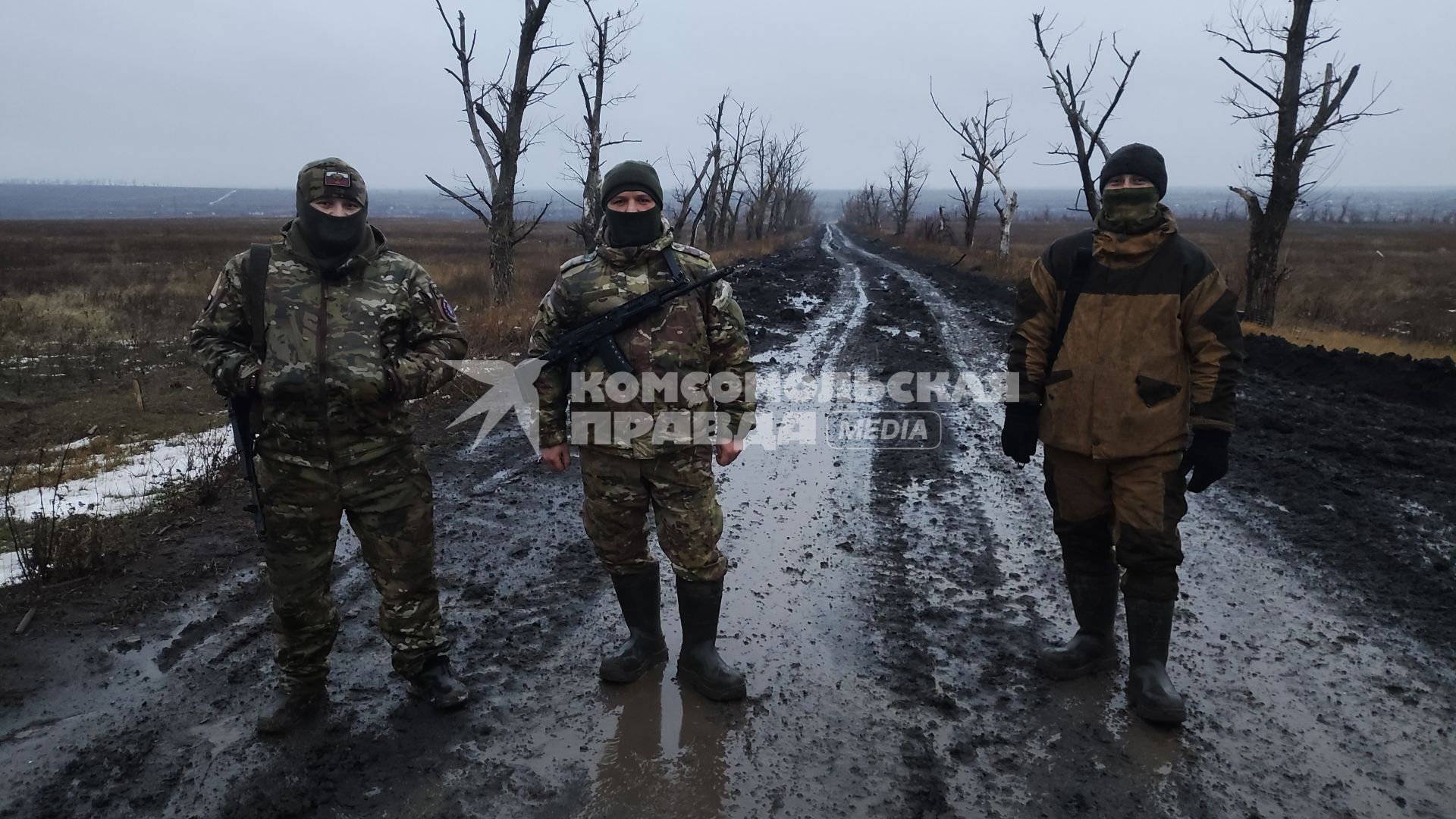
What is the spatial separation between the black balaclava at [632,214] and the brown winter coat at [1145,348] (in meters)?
1.58

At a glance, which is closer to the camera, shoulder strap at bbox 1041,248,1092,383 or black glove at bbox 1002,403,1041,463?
shoulder strap at bbox 1041,248,1092,383

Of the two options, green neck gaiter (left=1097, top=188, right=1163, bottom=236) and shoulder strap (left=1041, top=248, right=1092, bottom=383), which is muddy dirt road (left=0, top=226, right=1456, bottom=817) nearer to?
shoulder strap (left=1041, top=248, right=1092, bottom=383)

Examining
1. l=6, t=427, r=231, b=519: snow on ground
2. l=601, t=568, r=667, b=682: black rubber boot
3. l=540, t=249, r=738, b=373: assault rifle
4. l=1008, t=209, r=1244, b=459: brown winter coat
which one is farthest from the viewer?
l=6, t=427, r=231, b=519: snow on ground

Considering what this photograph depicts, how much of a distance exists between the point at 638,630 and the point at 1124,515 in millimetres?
1978

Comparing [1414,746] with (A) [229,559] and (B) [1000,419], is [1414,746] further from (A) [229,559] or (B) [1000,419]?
(A) [229,559]

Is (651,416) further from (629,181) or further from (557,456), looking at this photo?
(629,181)

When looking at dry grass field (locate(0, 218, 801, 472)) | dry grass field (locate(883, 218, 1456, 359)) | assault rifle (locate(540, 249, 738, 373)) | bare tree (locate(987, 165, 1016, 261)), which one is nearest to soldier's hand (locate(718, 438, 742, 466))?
assault rifle (locate(540, 249, 738, 373))

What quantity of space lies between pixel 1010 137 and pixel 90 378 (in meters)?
30.2

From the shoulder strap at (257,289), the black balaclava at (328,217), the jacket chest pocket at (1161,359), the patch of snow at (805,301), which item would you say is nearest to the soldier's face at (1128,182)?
the jacket chest pocket at (1161,359)

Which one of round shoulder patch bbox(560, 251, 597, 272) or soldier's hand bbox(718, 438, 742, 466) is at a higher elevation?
round shoulder patch bbox(560, 251, 597, 272)

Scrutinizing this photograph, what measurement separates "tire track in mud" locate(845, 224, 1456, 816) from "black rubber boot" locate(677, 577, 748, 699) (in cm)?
91

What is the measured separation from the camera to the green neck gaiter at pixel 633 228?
305 cm

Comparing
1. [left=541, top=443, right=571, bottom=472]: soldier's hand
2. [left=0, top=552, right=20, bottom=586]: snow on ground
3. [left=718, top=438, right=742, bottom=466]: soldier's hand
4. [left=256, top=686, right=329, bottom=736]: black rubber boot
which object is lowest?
[left=256, top=686, right=329, bottom=736]: black rubber boot

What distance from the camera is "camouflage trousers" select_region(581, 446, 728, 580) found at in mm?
3102
